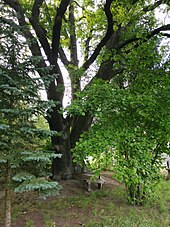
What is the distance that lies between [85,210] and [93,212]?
0.20 metres

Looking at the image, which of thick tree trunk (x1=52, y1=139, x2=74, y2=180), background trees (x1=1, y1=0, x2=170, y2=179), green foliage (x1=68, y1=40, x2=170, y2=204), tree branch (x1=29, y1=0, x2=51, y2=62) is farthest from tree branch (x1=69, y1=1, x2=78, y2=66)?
green foliage (x1=68, y1=40, x2=170, y2=204)

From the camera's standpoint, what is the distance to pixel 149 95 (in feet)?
12.4

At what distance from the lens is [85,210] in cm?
409

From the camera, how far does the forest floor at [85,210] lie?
3.59m

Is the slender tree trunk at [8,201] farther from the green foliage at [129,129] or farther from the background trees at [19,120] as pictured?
the green foliage at [129,129]

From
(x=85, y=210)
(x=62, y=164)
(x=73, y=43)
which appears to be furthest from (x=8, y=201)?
(x=73, y=43)

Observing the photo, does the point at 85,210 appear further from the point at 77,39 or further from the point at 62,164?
the point at 77,39

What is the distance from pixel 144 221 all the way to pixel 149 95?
2146 millimetres

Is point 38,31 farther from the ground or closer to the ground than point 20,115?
farther from the ground

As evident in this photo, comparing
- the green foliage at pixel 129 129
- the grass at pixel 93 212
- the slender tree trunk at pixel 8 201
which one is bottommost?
the grass at pixel 93 212

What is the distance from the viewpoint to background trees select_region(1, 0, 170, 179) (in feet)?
17.9

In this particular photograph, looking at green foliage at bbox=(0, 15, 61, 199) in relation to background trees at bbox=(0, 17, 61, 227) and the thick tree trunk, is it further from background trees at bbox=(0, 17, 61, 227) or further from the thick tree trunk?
the thick tree trunk

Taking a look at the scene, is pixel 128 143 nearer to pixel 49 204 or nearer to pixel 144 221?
pixel 144 221

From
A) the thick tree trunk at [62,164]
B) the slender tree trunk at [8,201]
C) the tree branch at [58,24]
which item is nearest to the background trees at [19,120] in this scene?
the slender tree trunk at [8,201]
